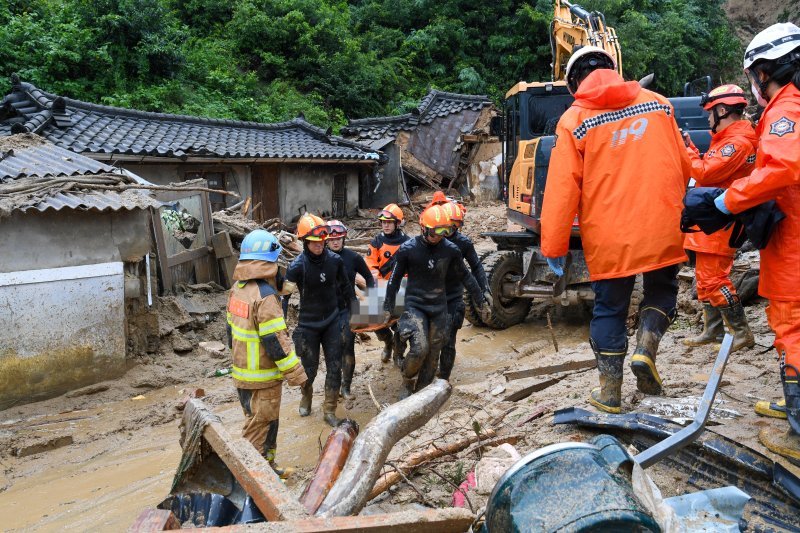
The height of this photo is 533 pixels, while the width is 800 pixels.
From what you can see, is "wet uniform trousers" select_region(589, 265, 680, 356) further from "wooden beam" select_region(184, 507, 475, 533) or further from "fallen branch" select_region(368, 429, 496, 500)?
"wooden beam" select_region(184, 507, 475, 533)

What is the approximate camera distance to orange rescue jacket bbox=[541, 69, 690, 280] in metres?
3.53

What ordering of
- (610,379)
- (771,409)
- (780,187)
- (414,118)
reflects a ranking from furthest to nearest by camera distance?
1. (414,118)
2. (610,379)
3. (771,409)
4. (780,187)

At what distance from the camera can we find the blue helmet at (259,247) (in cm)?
444

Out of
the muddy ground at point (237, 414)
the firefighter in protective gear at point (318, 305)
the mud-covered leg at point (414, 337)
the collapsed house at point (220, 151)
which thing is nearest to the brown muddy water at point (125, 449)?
the muddy ground at point (237, 414)

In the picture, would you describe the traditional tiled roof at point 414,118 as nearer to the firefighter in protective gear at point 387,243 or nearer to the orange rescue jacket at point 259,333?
the firefighter in protective gear at point 387,243

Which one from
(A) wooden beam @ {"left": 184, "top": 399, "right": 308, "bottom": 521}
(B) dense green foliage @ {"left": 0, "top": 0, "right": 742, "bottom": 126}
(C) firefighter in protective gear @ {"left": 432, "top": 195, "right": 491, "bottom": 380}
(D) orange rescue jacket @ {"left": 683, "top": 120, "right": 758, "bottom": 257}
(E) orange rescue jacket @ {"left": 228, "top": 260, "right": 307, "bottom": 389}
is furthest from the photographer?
(B) dense green foliage @ {"left": 0, "top": 0, "right": 742, "bottom": 126}

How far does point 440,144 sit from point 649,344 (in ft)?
60.5

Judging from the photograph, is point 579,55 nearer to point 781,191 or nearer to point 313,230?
point 781,191

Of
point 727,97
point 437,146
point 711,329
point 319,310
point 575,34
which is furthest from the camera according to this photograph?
point 437,146

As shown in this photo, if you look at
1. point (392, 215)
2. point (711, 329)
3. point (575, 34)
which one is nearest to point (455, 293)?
point (392, 215)

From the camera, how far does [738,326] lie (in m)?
4.95

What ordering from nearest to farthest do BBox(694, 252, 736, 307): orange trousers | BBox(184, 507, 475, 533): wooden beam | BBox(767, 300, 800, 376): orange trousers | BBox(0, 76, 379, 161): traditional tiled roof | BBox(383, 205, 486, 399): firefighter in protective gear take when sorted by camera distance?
BBox(184, 507, 475, 533): wooden beam
BBox(767, 300, 800, 376): orange trousers
BBox(694, 252, 736, 307): orange trousers
BBox(383, 205, 486, 399): firefighter in protective gear
BBox(0, 76, 379, 161): traditional tiled roof

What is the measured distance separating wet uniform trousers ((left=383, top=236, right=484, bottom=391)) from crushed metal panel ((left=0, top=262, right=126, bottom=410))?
319 cm

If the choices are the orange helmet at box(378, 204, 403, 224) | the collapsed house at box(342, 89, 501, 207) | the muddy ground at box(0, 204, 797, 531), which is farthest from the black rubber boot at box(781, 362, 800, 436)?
the collapsed house at box(342, 89, 501, 207)
